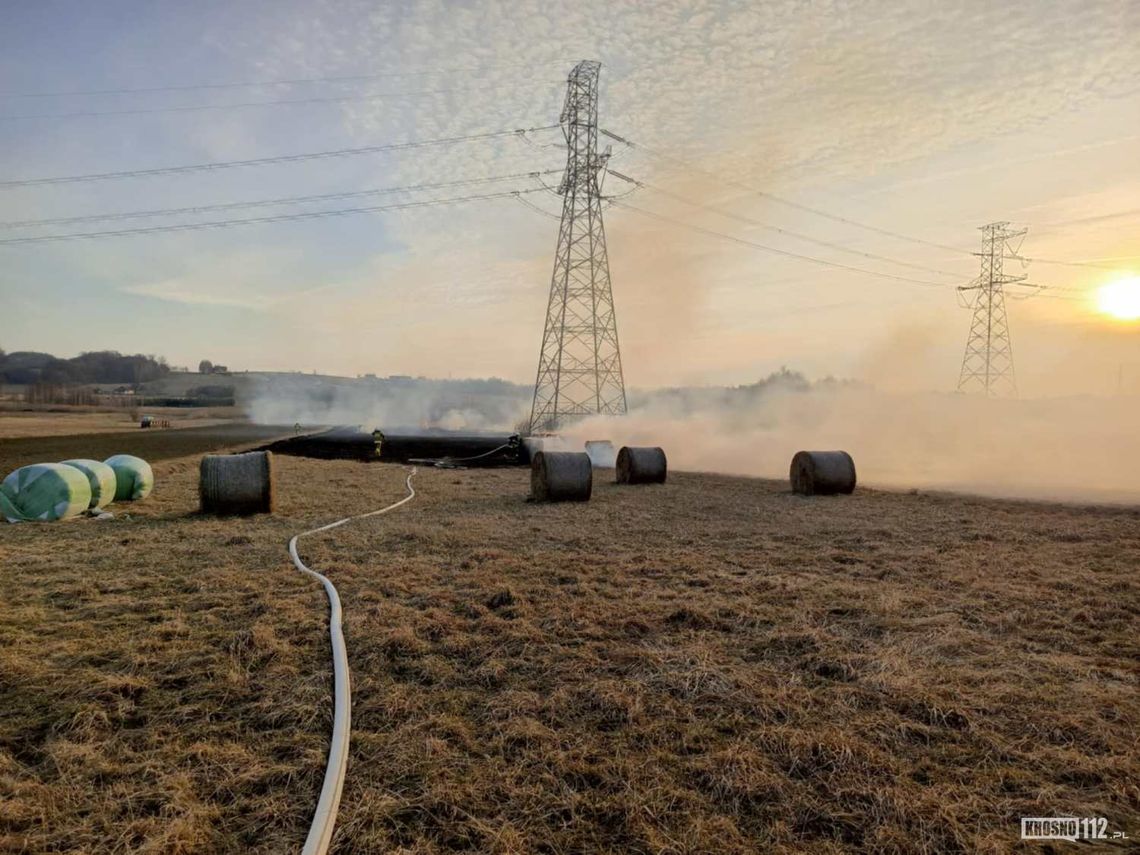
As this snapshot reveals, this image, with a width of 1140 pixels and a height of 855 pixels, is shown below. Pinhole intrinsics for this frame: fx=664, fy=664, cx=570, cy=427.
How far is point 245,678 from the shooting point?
199 inches

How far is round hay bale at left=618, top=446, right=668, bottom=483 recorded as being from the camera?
20250mm

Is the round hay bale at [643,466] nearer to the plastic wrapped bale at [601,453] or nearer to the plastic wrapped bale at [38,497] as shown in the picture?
the plastic wrapped bale at [601,453]

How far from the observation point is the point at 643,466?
66.5ft

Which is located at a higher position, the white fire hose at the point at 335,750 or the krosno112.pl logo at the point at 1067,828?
the white fire hose at the point at 335,750

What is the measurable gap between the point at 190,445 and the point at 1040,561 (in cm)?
3898

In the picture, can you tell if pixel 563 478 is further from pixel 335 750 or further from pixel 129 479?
pixel 335 750

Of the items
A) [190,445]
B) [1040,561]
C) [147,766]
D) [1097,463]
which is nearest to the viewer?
[147,766]

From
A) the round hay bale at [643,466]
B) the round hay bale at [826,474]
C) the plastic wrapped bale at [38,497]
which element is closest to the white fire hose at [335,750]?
the plastic wrapped bale at [38,497]

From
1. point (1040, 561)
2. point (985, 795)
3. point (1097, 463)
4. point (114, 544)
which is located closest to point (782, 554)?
point (1040, 561)

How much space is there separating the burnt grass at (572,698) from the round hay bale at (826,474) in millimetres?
7466

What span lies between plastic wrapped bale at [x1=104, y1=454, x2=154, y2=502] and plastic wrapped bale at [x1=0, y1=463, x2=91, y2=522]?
6.65ft

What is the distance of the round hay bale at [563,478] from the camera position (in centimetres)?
1552

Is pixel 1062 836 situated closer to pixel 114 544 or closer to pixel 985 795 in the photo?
pixel 985 795

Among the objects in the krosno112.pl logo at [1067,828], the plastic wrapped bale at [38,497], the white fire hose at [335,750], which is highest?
the plastic wrapped bale at [38,497]
